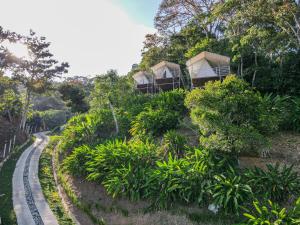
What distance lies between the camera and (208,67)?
872 inches

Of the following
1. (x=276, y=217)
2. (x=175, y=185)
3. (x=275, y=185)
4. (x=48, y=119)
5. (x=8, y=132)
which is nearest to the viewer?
(x=276, y=217)

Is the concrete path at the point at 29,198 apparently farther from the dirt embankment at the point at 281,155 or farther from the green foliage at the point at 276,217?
the dirt embankment at the point at 281,155

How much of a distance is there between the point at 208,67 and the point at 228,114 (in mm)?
12347

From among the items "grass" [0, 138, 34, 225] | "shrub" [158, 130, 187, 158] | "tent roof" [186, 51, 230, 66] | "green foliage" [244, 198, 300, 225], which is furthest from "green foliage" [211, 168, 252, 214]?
"tent roof" [186, 51, 230, 66]

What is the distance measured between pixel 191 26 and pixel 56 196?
84.0 feet

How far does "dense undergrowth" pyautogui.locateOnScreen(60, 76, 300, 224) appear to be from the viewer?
8789mm

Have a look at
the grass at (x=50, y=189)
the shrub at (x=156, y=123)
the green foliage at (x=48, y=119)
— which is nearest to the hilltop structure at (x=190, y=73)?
the shrub at (x=156, y=123)

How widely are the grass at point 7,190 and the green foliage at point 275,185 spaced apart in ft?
30.5

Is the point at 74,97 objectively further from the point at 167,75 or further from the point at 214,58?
the point at 214,58

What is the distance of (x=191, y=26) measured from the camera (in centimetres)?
3136

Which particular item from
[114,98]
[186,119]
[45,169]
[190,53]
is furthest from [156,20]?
[45,169]

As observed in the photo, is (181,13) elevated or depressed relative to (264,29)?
elevated

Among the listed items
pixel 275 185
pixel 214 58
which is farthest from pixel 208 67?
pixel 275 185

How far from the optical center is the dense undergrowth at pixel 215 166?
8.79 m
